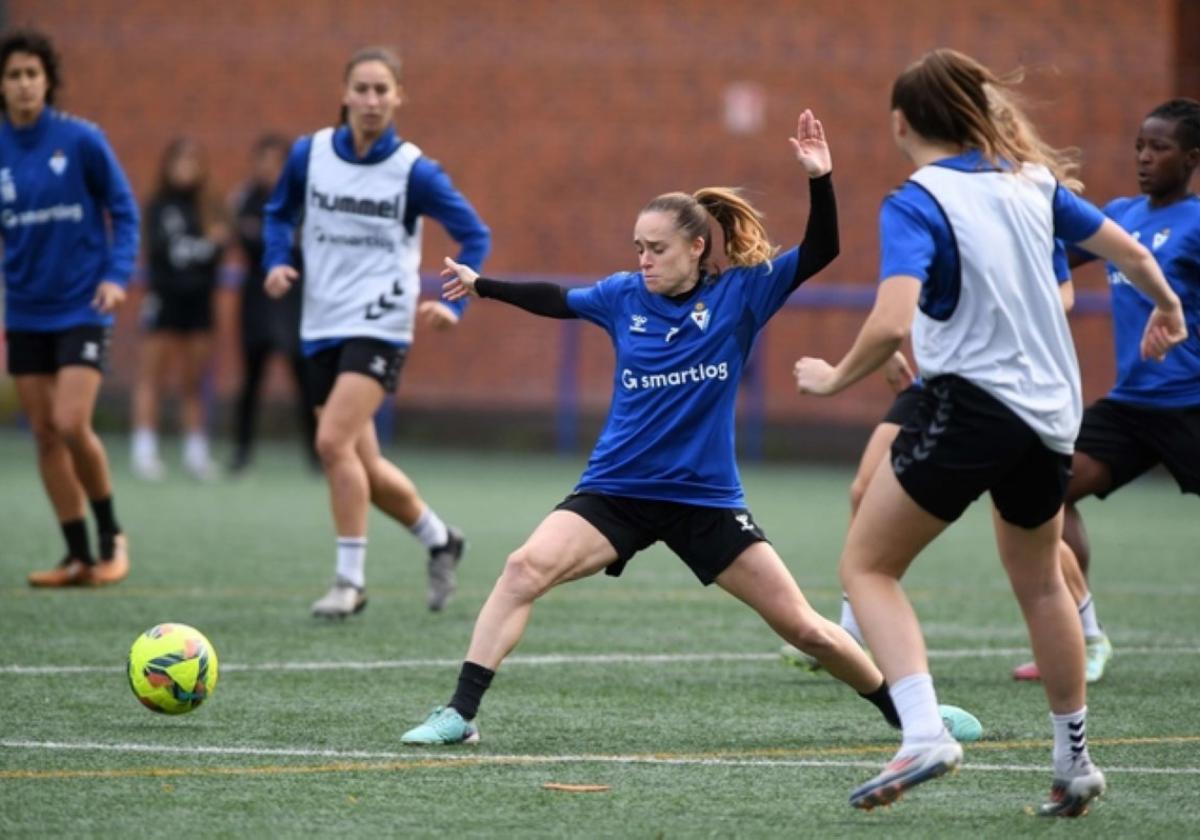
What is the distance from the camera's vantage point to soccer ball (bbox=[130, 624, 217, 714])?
6715 millimetres

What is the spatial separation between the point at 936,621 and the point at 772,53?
12356 mm

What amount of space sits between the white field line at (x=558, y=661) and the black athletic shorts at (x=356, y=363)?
1665mm

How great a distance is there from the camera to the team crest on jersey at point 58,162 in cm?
1028

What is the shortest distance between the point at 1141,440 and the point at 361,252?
11.7 feet

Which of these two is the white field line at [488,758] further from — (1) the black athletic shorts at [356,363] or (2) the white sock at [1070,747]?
(1) the black athletic shorts at [356,363]

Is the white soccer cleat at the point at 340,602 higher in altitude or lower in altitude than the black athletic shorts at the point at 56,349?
lower

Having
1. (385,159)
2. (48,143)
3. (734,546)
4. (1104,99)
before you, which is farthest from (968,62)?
(1104,99)

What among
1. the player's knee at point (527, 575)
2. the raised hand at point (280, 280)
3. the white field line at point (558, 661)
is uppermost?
the raised hand at point (280, 280)

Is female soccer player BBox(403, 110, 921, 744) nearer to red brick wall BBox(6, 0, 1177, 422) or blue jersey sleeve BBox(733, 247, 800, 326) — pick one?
blue jersey sleeve BBox(733, 247, 800, 326)

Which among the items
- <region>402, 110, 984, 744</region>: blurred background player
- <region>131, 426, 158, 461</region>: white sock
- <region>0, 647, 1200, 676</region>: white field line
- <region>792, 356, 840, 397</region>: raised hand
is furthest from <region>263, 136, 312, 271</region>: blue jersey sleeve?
<region>131, 426, 158, 461</region>: white sock

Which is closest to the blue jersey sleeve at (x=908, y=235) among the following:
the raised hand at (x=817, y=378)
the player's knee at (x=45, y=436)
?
the raised hand at (x=817, y=378)

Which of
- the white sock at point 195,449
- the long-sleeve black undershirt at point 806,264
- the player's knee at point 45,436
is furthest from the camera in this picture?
the white sock at point 195,449

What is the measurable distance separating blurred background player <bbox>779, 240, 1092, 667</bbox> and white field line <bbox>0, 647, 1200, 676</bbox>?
0.35m

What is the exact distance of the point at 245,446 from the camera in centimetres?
1842
